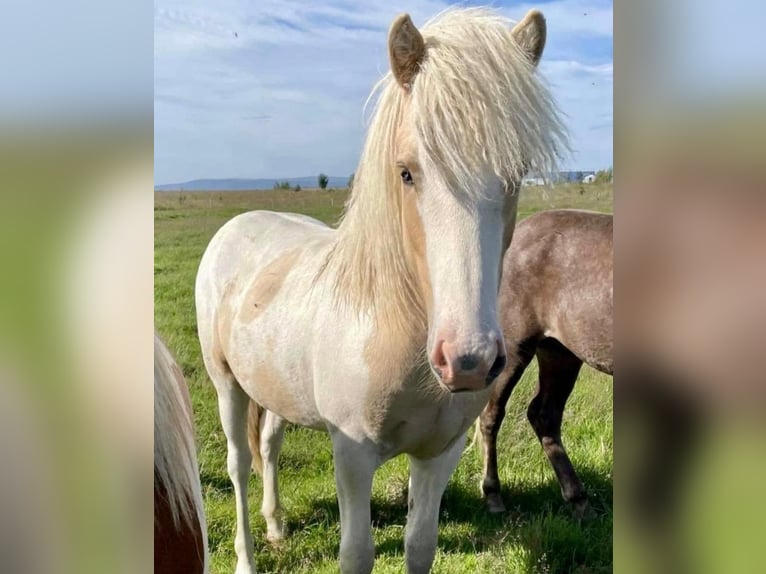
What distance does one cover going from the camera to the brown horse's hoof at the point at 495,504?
92.7 inches

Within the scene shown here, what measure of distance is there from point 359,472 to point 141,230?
1002 mm

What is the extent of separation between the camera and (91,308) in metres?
0.49

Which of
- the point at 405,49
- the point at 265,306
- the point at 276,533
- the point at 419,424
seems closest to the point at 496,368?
the point at 419,424

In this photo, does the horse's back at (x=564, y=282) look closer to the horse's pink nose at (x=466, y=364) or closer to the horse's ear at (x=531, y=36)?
the horse's ear at (x=531, y=36)

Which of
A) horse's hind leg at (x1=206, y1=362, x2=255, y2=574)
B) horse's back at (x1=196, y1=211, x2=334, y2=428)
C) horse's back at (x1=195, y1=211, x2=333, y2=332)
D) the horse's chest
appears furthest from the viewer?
horse's hind leg at (x1=206, y1=362, x2=255, y2=574)

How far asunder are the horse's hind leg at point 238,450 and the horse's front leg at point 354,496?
0.67 metres

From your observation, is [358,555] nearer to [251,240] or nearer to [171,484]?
[171,484]

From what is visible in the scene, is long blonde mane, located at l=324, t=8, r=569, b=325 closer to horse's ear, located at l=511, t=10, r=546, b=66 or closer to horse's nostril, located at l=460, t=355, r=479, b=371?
horse's ear, located at l=511, t=10, r=546, b=66

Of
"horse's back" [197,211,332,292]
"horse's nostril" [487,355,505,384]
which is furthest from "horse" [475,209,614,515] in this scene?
"horse's nostril" [487,355,505,384]

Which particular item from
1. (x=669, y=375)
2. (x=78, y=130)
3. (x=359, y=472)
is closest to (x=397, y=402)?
(x=359, y=472)

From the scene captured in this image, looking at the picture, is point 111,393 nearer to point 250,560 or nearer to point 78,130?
point 78,130

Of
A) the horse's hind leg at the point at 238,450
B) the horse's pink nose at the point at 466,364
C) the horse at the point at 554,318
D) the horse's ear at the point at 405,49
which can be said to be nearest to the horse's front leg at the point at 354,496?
the horse's pink nose at the point at 466,364

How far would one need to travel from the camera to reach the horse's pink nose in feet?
3.04

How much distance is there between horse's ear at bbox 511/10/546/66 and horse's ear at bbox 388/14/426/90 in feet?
0.59
